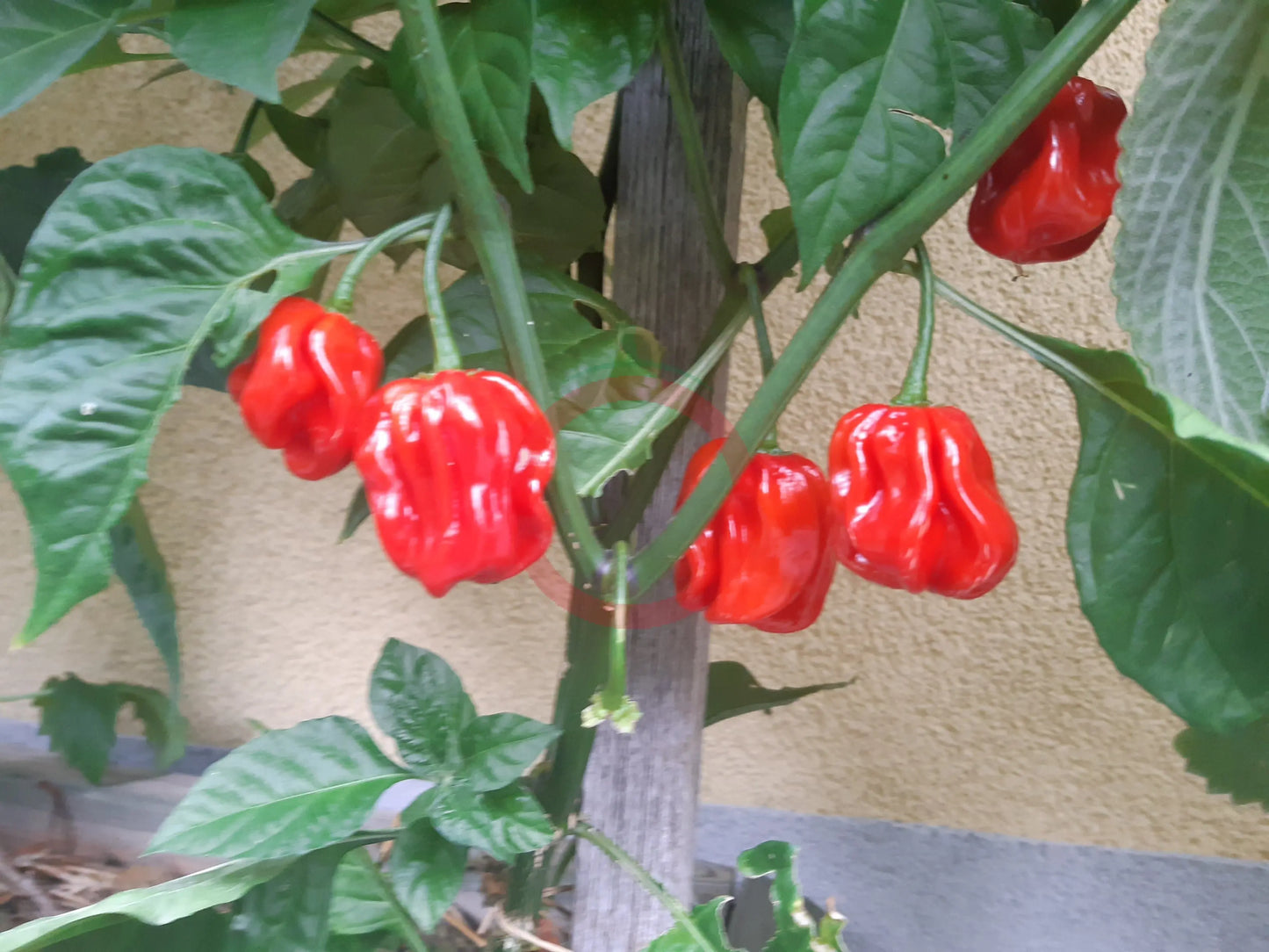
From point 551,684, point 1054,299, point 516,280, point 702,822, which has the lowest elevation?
point 702,822

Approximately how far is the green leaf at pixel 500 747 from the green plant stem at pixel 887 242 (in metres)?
0.08

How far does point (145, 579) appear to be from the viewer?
0.51m

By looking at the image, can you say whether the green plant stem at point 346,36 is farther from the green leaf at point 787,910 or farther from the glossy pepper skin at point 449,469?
the green leaf at point 787,910

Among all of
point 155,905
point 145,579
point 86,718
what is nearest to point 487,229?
point 155,905

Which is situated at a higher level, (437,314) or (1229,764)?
(437,314)

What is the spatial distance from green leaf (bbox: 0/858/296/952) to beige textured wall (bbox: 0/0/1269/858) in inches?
15.6

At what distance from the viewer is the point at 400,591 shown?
75 cm

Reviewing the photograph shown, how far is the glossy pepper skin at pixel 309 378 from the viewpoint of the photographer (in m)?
0.25

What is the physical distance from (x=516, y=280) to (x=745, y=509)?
0.36 ft

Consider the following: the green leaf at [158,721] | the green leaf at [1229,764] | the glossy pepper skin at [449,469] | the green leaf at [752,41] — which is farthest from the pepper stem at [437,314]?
the green leaf at [158,721]

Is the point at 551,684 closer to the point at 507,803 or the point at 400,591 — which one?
the point at 400,591

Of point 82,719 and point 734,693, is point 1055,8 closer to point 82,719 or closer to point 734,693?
point 734,693

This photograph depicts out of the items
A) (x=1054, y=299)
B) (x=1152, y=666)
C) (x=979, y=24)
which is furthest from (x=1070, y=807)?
Answer: (x=979, y=24)

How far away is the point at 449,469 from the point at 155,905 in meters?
0.20
